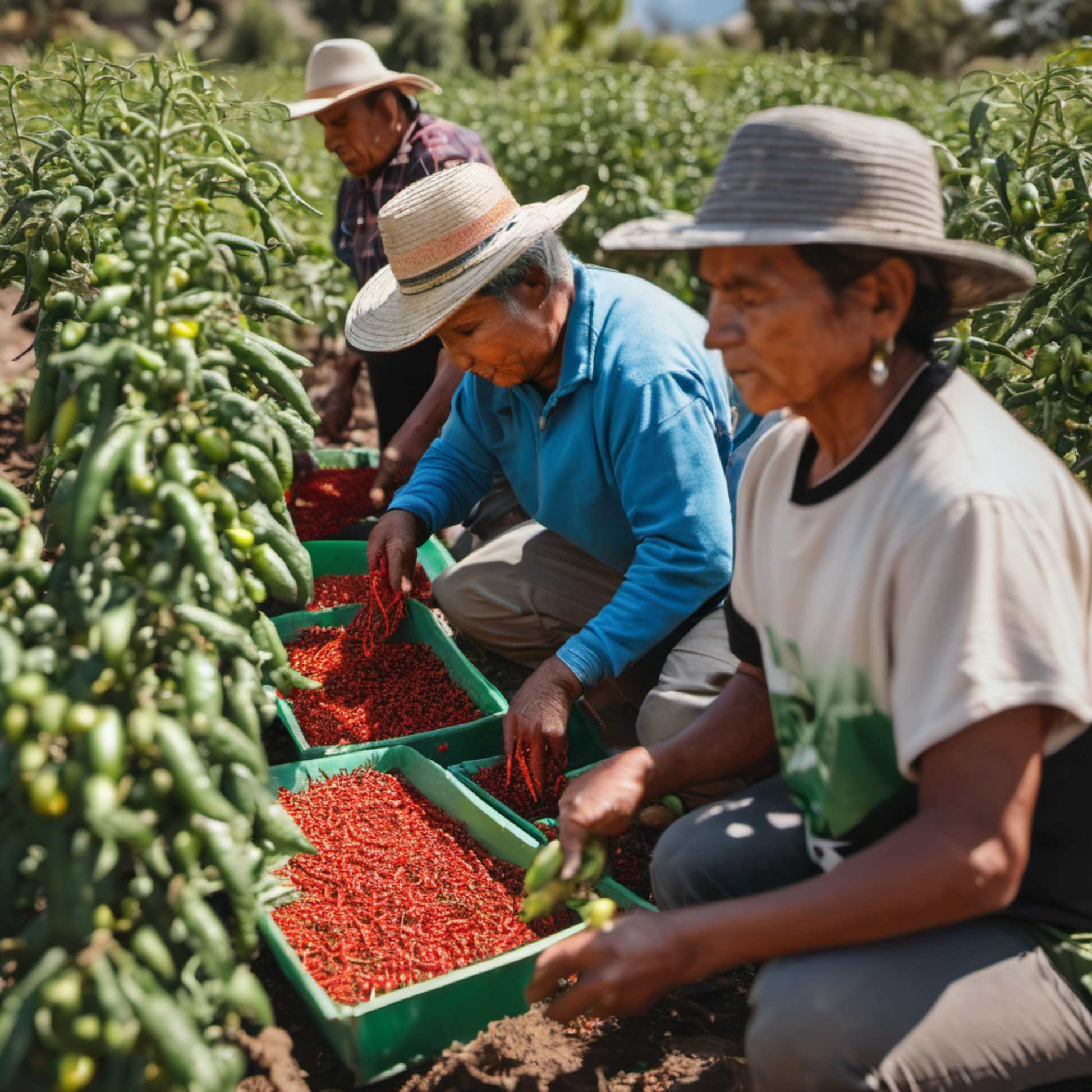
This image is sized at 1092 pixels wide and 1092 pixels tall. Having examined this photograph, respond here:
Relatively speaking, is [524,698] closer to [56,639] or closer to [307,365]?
[307,365]

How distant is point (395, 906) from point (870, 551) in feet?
4.09

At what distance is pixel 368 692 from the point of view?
2.83 m

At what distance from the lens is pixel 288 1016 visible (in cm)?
195

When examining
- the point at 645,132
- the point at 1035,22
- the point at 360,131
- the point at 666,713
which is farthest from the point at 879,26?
the point at 666,713

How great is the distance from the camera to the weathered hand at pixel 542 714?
2232 millimetres

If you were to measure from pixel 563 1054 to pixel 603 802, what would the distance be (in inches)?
18.7

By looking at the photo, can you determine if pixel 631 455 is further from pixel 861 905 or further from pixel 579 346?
pixel 861 905

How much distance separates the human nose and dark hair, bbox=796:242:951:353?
118 millimetres

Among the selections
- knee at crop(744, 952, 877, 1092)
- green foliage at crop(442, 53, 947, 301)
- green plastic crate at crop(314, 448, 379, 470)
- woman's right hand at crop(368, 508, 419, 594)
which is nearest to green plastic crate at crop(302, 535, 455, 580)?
woman's right hand at crop(368, 508, 419, 594)

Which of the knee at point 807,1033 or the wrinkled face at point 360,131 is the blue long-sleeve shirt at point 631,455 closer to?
the knee at point 807,1033

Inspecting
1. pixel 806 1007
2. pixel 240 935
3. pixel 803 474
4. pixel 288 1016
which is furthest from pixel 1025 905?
pixel 288 1016

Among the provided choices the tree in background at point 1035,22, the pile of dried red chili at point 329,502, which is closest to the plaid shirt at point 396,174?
the pile of dried red chili at point 329,502

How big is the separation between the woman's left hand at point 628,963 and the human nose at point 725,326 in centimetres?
75

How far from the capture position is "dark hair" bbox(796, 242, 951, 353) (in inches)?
51.9
